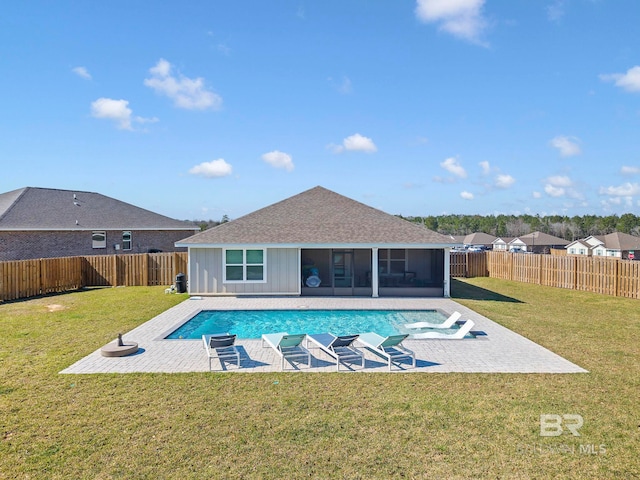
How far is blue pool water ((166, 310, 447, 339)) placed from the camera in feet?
42.6

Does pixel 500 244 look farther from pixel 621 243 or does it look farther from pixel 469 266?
pixel 469 266

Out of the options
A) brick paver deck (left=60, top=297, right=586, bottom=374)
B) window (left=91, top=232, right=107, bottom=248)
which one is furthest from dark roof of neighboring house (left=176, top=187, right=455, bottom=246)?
window (left=91, top=232, right=107, bottom=248)

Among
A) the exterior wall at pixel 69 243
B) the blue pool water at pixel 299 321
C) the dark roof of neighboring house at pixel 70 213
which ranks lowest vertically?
the blue pool water at pixel 299 321

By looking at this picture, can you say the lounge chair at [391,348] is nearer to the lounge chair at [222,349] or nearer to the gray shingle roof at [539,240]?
the lounge chair at [222,349]

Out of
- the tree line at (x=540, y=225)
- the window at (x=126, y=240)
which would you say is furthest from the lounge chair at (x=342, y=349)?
the tree line at (x=540, y=225)

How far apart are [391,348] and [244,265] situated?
10.2m

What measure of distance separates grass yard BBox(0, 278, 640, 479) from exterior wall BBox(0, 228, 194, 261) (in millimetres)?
19004

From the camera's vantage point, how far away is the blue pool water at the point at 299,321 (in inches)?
512

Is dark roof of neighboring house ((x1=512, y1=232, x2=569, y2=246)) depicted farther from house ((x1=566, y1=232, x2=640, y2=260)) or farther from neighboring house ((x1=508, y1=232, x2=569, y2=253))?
house ((x1=566, y1=232, x2=640, y2=260))

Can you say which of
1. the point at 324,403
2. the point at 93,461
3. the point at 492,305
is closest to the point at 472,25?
the point at 492,305

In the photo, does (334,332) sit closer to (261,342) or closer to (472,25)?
(261,342)

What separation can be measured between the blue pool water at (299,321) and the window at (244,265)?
315cm

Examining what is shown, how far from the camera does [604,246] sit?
5447 centimetres

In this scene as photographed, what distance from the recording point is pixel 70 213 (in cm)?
2797
